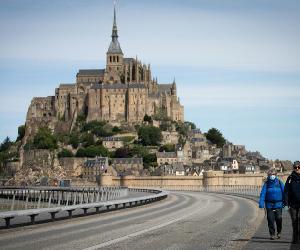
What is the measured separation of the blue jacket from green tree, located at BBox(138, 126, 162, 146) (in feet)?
470

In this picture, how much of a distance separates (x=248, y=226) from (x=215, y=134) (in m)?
172

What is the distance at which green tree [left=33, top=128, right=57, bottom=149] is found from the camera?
529ft

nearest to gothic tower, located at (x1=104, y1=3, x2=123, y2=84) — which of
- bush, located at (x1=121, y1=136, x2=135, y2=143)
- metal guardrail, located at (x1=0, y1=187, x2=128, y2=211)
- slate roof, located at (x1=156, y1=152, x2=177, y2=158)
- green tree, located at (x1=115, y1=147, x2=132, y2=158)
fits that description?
bush, located at (x1=121, y1=136, x2=135, y2=143)

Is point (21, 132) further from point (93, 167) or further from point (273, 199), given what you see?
point (273, 199)

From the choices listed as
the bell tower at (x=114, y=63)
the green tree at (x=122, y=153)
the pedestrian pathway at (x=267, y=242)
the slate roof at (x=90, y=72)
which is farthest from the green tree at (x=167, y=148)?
the pedestrian pathway at (x=267, y=242)

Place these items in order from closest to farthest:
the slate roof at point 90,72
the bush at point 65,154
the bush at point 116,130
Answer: the bush at point 65,154, the bush at point 116,130, the slate roof at point 90,72

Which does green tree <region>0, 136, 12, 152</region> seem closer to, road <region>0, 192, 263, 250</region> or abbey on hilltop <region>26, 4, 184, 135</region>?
abbey on hilltop <region>26, 4, 184, 135</region>

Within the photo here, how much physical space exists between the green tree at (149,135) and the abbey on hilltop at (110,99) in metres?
10.3

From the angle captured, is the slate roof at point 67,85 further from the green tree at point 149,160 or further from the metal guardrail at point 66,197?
the metal guardrail at point 66,197

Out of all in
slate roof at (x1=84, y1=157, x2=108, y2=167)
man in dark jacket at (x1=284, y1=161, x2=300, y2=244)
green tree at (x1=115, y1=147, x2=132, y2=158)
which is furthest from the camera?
green tree at (x1=115, y1=147, x2=132, y2=158)

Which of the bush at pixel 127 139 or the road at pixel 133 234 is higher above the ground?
the bush at pixel 127 139

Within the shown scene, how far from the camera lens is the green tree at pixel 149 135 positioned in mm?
158850

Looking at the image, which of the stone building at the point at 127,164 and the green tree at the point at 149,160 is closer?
the stone building at the point at 127,164

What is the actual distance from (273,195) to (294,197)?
31.8 inches
